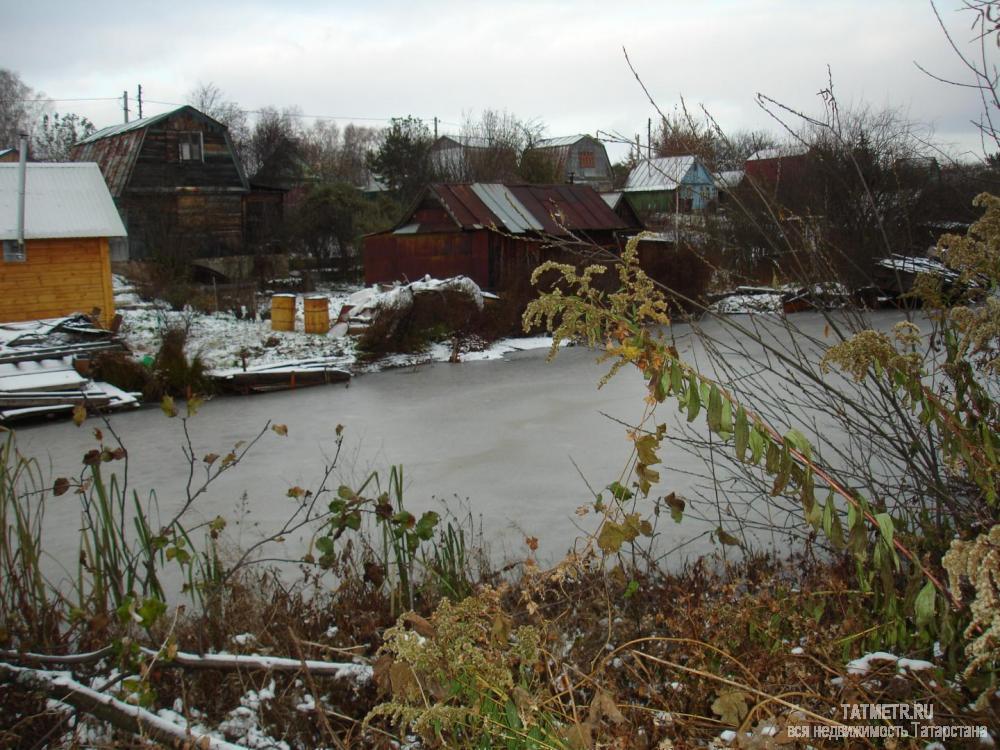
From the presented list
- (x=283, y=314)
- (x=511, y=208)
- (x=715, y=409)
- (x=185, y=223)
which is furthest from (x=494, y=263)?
(x=715, y=409)

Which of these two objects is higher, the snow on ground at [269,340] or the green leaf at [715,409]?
the green leaf at [715,409]

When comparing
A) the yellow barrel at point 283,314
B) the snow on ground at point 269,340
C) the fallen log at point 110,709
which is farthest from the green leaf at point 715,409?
the yellow barrel at point 283,314

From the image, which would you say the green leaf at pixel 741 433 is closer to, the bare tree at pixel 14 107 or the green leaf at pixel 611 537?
the green leaf at pixel 611 537

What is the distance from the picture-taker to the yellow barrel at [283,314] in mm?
12289

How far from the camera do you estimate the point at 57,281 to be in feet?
38.0

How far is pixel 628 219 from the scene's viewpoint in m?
17.6

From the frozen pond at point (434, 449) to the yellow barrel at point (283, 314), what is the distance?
2669 mm

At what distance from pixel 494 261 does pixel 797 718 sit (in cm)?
1375

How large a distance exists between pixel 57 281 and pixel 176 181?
8551mm

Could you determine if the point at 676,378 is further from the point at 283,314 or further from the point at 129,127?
the point at 129,127

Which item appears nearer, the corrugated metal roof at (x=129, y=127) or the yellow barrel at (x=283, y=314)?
the yellow barrel at (x=283, y=314)

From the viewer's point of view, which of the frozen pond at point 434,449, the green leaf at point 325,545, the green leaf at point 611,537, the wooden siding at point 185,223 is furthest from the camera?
the wooden siding at point 185,223

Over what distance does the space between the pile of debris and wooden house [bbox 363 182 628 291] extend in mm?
6064

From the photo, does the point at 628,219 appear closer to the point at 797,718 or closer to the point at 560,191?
the point at 560,191
